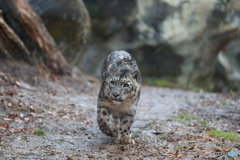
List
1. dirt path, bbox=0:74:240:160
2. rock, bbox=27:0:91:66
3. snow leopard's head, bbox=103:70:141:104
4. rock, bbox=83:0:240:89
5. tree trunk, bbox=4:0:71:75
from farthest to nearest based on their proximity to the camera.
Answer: rock, bbox=83:0:240:89, rock, bbox=27:0:91:66, tree trunk, bbox=4:0:71:75, snow leopard's head, bbox=103:70:141:104, dirt path, bbox=0:74:240:160

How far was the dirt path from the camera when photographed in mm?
5176

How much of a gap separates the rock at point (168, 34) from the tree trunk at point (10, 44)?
6049 mm

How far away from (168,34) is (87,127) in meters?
11.4

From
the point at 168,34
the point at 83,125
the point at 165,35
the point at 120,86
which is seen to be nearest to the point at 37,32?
the point at 83,125

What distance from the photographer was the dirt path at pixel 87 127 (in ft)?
17.0

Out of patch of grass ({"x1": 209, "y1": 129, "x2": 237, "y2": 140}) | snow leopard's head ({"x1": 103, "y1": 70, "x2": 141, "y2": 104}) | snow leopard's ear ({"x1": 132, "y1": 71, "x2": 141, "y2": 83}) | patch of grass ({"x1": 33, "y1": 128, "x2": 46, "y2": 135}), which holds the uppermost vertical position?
snow leopard's ear ({"x1": 132, "y1": 71, "x2": 141, "y2": 83})

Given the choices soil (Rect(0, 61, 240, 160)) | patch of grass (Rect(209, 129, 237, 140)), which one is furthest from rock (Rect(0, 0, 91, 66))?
patch of grass (Rect(209, 129, 237, 140))

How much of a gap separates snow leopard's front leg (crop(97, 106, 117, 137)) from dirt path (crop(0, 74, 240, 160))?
8.6 inches

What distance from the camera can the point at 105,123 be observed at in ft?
19.3

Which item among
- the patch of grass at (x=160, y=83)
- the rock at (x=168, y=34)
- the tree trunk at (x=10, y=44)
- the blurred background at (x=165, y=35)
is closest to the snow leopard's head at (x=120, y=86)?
the tree trunk at (x=10, y=44)

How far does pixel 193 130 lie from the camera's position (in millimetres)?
6934

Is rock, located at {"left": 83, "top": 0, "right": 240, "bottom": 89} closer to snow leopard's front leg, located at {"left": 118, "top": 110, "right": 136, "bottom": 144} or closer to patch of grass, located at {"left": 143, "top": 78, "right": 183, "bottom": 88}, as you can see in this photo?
patch of grass, located at {"left": 143, "top": 78, "right": 183, "bottom": 88}

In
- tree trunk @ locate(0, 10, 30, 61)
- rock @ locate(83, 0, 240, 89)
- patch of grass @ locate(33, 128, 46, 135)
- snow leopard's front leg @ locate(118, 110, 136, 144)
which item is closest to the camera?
snow leopard's front leg @ locate(118, 110, 136, 144)

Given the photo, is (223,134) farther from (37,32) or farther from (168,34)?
(168,34)
